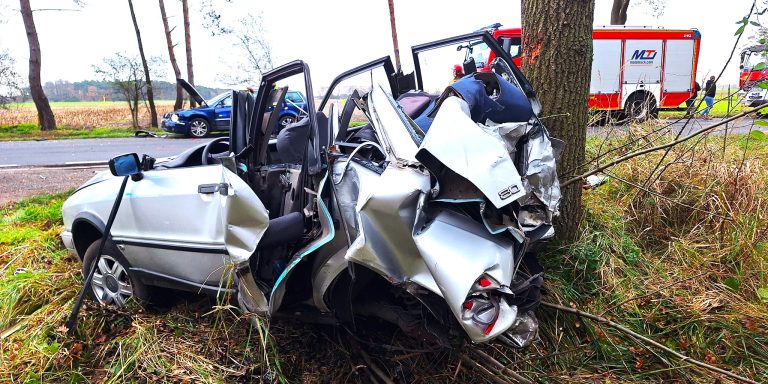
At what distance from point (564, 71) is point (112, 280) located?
3.54 meters

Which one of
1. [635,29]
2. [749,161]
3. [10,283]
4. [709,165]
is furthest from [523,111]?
[635,29]

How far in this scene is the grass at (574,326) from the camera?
268 centimetres

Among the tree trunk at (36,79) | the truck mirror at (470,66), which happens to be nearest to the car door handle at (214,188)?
the truck mirror at (470,66)

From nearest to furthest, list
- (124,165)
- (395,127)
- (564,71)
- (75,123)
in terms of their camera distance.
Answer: (395,127)
(124,165)
(564,71)
(75,123)

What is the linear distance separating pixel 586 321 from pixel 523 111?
1316mm

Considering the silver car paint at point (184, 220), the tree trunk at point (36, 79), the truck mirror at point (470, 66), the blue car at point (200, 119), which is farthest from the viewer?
the tree trunk at point (36, 79)

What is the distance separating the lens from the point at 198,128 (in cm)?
1556

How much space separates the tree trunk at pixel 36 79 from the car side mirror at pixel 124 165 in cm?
1926

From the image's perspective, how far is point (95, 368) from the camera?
2.86m

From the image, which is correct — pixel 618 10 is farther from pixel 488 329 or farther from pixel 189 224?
pixel 488 329

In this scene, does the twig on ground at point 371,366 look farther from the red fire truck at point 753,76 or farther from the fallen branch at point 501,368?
the red fire truck at point 753,76

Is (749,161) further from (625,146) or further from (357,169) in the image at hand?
(357,169)

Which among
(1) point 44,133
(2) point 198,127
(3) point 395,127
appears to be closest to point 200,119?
(2) point 198,127

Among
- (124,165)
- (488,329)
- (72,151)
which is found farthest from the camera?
(72,151)
